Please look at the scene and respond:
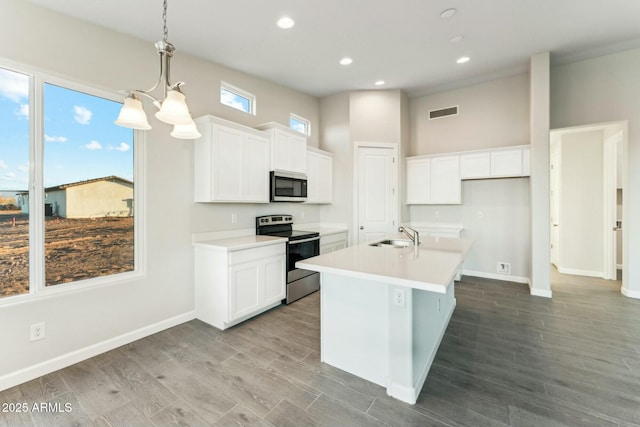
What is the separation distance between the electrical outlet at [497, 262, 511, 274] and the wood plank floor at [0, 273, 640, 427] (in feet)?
4.95

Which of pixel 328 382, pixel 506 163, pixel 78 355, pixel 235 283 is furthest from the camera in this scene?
pixel 506 163

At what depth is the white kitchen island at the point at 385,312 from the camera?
1813 mm

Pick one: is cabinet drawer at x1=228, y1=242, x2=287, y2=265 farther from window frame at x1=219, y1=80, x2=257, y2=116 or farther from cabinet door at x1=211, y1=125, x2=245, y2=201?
window frame at x1=219, y1=80, x2=257, y2=116

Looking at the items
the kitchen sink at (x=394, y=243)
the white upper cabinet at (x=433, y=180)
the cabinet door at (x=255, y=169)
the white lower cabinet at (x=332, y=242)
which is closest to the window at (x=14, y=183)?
the cabinet door at (x=255, y=169)

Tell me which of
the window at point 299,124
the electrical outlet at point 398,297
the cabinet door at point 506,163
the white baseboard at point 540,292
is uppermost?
the window at point 299,124

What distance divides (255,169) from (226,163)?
0.44m

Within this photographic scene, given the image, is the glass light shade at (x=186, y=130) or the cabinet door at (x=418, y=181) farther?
the cabinet door at (x=418, y=181)

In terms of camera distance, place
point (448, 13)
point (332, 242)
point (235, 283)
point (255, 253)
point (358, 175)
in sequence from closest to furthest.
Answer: point (448, 13) → point (235, 283) → point (255, 253) → point (332, 242) → point (358, 175)

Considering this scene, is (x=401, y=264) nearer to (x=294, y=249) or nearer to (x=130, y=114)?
(x=130, y=114)

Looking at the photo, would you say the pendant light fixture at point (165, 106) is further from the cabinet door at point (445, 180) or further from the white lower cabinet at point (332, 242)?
the cabinet door at point (445, 180)

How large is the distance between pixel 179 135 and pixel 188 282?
2.04 meters

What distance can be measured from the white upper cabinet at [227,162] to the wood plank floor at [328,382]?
1.55 m

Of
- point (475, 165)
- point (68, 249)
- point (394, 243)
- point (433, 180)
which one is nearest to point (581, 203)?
point (475, 165)

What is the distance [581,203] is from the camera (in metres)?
4.93
